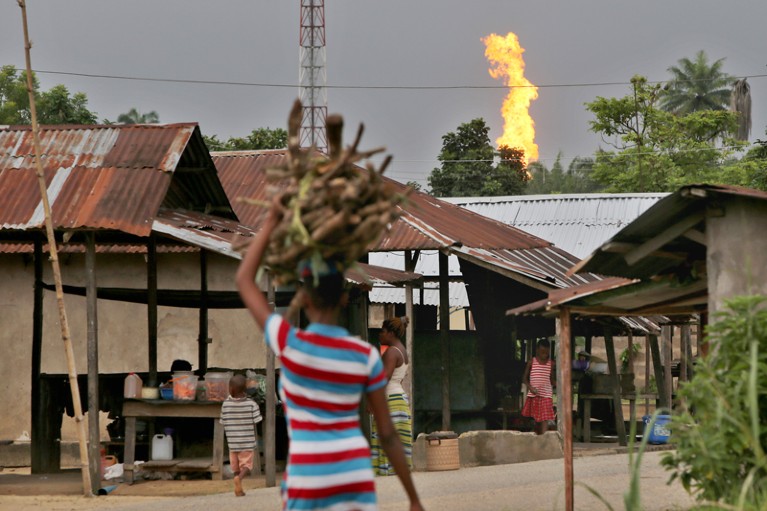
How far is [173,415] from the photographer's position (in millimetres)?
14094

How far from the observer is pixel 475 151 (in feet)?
137

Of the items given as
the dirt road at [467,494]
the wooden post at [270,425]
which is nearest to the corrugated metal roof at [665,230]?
the dirt road at [467,494]

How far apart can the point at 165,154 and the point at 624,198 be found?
53.5 feet

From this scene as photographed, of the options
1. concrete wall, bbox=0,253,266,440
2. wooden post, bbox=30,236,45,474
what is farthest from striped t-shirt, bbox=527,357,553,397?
wooden post, bbox=30,236,45,474

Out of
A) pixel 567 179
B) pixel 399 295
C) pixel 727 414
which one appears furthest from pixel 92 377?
pixel 567 179

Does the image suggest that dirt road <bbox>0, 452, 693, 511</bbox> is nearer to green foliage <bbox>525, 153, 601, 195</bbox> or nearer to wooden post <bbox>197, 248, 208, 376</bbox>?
wooden post <bbox>197, 248, 208, 376</bbox>

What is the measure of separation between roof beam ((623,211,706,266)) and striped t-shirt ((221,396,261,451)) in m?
5.37

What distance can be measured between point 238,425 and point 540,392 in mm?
6452

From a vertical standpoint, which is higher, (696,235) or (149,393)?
(696,235)

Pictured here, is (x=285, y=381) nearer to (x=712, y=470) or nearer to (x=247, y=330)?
→ (x=712, y=470)

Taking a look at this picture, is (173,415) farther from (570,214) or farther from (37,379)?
(570,214)

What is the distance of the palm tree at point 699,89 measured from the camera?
65.1 meters

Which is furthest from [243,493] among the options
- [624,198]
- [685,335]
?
[624,198]

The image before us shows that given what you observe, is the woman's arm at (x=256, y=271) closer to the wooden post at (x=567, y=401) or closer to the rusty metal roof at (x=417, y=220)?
the wooden post at (x=567, y=401)
